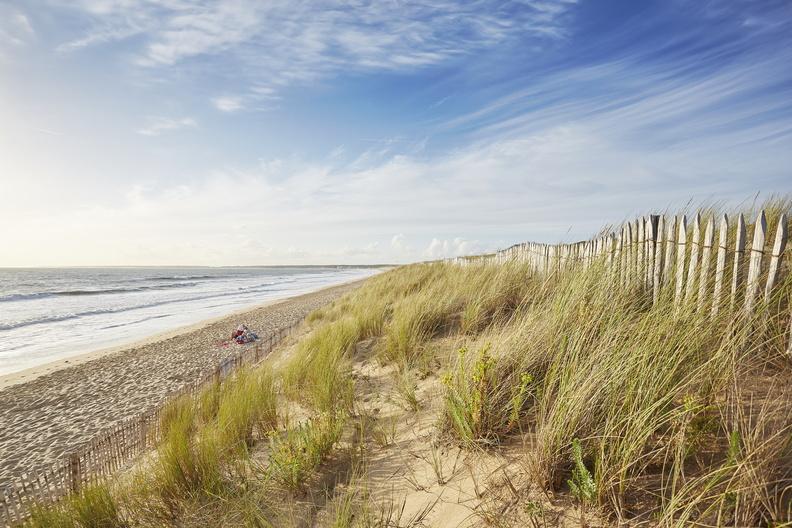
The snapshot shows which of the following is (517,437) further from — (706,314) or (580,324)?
(706,314)

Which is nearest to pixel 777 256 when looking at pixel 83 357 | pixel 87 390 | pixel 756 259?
pixel 756 259

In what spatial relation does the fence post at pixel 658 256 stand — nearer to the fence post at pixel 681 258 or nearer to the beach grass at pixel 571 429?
the beach grass at pixel 571 429

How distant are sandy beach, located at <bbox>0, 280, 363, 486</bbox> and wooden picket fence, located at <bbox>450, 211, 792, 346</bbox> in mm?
7716

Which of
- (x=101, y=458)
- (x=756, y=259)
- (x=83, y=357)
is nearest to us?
(x=756, y=259)

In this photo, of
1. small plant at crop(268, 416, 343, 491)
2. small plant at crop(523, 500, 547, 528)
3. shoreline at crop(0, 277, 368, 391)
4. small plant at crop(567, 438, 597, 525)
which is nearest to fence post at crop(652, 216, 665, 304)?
small plant at crop(567, 438, 597, 525)

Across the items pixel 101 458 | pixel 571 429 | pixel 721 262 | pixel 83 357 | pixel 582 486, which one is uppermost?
pixel 721 262

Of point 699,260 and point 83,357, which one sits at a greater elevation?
point 699,260

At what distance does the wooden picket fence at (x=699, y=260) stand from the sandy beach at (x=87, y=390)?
772 centimetres

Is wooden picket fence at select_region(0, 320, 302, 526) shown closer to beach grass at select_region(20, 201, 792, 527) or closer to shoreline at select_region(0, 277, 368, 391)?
beach grass at select_region(20, 201, 792, 527)

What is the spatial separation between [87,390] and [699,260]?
10740 millimetres

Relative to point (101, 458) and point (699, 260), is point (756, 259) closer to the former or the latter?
point (699, 260)

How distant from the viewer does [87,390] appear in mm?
7961

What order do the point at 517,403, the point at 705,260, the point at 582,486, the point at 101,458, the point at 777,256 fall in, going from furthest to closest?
the point at 101,458 < the point at 705,260 < the point at 777,256 < the point at 517,403 < the point at 582,486

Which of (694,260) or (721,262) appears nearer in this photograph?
(721,262)
